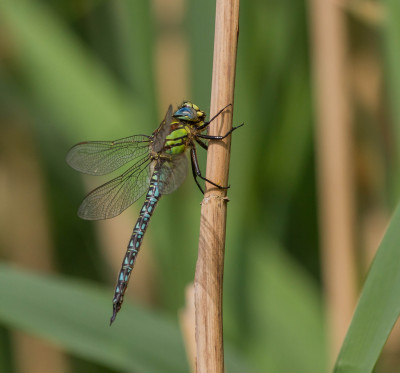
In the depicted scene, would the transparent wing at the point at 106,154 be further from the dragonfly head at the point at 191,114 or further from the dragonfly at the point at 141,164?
the dragonfly head at the point at 191,114

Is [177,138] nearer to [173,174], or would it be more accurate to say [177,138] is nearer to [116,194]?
[173,174]

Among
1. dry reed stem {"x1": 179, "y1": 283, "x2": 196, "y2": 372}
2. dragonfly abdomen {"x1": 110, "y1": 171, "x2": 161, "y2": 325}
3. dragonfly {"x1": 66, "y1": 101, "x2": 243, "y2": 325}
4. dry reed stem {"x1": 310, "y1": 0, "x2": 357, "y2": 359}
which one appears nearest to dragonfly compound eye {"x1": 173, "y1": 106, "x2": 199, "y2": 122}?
dragonfly {"x1": 66, "y1": 101, "x2": 243, "y2": 325}

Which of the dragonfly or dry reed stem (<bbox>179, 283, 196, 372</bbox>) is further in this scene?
the dragonfly

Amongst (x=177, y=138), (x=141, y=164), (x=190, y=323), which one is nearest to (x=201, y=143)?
(x=177, y=138)

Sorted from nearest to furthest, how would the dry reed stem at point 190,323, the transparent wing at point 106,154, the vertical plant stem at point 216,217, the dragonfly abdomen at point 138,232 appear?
the vertical plant stem at point 216,217, the dry reed stem at point 190,323, the dragonfly abdomen at point 138,232, the transparent wing at point 106,154

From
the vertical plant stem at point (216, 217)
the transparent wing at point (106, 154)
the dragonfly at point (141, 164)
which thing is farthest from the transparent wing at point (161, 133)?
the vertical plant stem at point (216, 217)

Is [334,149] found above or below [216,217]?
above

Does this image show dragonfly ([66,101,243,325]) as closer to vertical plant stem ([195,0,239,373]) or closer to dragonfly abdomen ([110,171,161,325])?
dragonfly abdomen ([110,171,161,325])

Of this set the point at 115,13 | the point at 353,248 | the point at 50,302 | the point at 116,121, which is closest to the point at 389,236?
the point at 50,302
